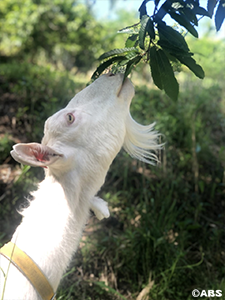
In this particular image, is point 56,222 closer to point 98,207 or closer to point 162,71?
point 98,207

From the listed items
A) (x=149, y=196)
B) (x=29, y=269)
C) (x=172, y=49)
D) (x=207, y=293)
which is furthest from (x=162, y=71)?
(x=149, y=196)

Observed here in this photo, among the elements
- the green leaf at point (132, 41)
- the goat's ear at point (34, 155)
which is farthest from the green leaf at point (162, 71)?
the goat's ear at point (34, 155)

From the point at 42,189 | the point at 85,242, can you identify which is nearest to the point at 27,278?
the point at 42,189

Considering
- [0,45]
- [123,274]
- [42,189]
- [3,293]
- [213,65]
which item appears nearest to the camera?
[3,293]

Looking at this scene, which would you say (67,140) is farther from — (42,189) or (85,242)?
(85,242)

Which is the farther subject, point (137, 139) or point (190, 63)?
point (137, 139)

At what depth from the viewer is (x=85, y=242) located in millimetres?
2789

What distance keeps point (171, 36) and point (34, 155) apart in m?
0.82

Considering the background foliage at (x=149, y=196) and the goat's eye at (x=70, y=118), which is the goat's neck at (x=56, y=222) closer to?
the goat's eye at (x=70, y=118)

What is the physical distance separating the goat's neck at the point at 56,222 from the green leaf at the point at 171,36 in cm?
76

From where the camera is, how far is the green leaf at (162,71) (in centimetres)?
140

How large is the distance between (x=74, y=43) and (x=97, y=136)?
8.54 m

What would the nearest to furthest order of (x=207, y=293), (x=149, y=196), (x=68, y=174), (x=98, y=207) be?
(x=68, y=174), (x=98, y=207), (x=207, y=293), (x=149, y=196)

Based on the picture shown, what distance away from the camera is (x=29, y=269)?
135 cm
